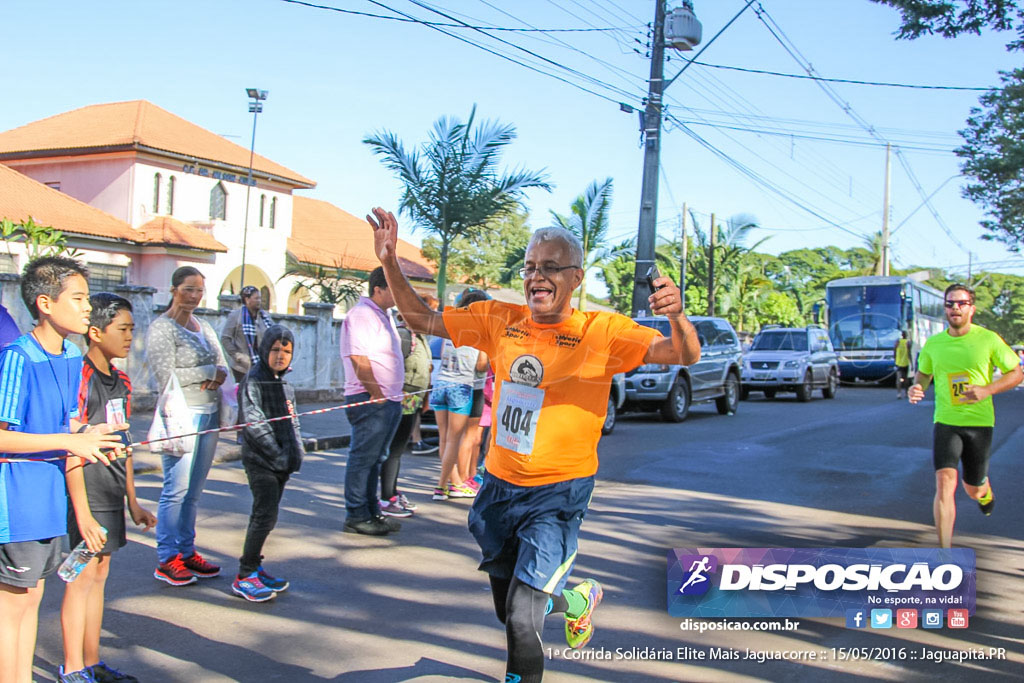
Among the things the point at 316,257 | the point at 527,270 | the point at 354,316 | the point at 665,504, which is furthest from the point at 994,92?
the point at 316,257

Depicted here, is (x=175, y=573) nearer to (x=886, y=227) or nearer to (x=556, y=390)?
(x=556, y=390)

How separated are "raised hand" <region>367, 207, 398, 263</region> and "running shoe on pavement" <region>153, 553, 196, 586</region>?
288 centimetres

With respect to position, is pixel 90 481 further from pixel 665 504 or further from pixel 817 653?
pixel 665 504

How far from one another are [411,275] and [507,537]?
122ft

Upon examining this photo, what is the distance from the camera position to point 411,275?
40250 mm

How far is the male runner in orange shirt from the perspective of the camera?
11.2 feet

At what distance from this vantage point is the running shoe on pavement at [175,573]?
17.9 feet

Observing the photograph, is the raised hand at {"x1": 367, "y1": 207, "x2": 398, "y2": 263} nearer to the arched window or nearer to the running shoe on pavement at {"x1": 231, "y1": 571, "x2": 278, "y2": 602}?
the running shoe on pavement at {"x1": 231, "y1": 571, "x2": 278, "y2": 602}

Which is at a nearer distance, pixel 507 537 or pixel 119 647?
pixel 507 537

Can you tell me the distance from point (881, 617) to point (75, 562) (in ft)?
12.5

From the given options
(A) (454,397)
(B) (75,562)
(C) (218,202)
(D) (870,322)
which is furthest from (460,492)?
(C) (218,202)

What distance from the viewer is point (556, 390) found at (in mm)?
3555

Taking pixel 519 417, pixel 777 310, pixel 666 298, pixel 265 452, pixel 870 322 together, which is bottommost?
pixel 265 452

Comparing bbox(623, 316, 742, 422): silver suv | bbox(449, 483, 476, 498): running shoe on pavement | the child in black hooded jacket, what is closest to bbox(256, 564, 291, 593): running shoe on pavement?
the child in black hooded jacket
